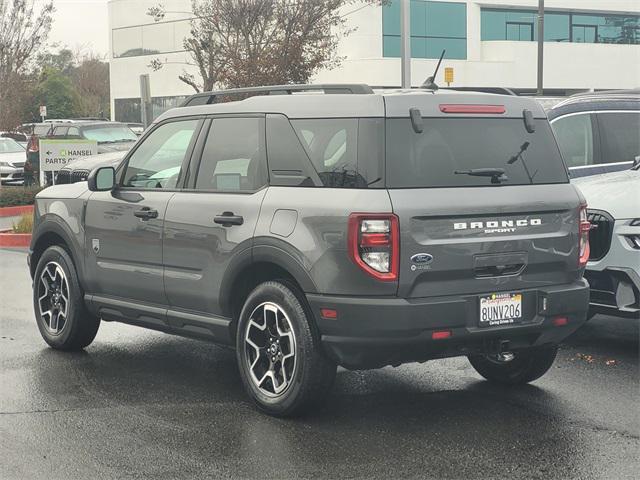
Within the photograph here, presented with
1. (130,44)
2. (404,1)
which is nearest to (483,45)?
(130,44)

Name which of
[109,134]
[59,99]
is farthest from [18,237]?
[59,99]

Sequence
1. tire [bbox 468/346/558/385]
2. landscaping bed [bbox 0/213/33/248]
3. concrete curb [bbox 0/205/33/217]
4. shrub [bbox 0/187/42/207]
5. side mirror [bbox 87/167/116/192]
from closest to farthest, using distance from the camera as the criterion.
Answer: tire [bbox 468/346/558/385] < side mirror [bbox 87/167/116/192] < landscaping bed [bbox 0/213/33/248] < concrete curb [bbox 0/205/33/217] < shrub [bbox 0/187/42/207]

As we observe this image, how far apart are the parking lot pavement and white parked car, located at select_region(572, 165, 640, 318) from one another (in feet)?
1.51

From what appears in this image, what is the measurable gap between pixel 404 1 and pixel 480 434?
1388 cm

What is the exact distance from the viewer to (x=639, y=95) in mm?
9664

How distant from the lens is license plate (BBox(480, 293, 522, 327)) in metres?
5.51

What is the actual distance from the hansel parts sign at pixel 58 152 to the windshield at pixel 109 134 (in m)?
4.16

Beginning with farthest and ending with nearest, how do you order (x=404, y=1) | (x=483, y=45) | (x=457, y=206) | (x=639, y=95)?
(x=483, y=45) → (x=404, y=1) → (x=639, y=95) → (x=457, y=206)

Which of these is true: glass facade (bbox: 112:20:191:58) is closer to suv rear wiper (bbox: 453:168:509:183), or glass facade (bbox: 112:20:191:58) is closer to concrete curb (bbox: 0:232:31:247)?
concrete curb (bbox: 0:232:31:247)

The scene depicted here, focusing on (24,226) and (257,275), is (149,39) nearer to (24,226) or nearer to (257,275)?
(24,226)

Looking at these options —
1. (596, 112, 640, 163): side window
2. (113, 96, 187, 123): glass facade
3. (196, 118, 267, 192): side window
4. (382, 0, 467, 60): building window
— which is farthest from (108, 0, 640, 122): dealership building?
(196, 118, 267, 192): side window

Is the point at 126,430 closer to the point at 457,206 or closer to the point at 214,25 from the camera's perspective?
the point at 457,206

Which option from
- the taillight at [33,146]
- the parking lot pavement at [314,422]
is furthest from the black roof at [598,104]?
the taillight at [33,146]

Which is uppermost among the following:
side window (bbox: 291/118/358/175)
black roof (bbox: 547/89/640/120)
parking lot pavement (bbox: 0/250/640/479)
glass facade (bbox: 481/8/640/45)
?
glass facade (bbox: 481/8/640/45)
